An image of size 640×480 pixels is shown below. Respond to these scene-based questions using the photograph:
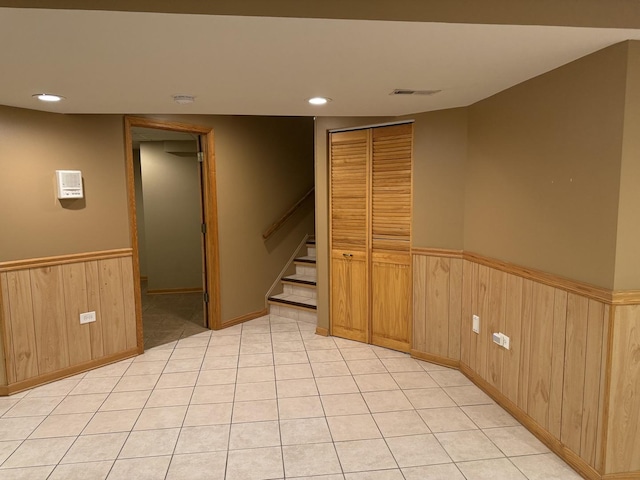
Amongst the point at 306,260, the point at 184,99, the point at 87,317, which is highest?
the point at 184,99

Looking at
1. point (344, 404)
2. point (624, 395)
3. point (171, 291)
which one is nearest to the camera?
point (624, 395)

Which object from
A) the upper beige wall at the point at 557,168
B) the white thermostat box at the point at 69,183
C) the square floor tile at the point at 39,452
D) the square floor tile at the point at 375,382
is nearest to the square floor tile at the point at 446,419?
the square floor tile at the point at 375,382

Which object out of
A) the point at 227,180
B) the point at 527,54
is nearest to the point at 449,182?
the point at 527,54

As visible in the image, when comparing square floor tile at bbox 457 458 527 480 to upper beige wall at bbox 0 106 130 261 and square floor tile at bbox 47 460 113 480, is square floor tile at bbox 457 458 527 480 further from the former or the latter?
upper beige wall at bbox 0 106 130 261

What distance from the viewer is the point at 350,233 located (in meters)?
4.09

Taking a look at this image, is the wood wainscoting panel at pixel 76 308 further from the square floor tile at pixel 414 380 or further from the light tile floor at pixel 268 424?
the square floor tile at pixel 414 380

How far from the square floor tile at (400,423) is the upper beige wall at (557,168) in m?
1.19

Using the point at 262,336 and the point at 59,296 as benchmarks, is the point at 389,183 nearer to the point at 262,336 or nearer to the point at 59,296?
the point at 262,336

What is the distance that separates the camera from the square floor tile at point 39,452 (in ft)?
7.59

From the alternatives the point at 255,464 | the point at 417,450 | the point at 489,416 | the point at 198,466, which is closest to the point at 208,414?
the point at 198,466

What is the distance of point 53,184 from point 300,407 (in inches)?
98.2

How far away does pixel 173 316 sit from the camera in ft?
16.7

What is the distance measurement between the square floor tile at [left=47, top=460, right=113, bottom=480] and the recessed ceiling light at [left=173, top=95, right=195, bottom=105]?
7.15ft

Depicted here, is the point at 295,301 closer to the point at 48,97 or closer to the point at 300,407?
→ the point at 300,407
